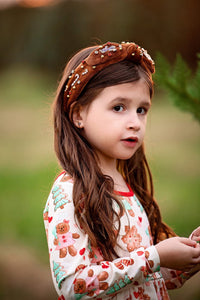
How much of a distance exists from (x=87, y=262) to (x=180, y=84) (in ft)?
2.48

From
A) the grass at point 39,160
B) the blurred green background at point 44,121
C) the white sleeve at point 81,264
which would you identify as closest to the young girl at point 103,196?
the white sleeve at point 81,264

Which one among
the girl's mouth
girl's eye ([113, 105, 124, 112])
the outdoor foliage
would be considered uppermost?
the outdoor foliage

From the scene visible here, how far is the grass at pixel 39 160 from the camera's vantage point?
3.63m

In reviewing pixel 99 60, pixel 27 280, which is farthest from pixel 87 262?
pixel 27 280

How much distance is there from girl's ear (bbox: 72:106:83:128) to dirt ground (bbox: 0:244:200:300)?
1919mm

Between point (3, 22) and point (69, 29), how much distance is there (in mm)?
1029

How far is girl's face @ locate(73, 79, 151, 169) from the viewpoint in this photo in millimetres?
1360

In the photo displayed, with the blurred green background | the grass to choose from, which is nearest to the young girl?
the blurred green background

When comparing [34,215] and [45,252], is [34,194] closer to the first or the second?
[34,215]

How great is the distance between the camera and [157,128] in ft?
14.1

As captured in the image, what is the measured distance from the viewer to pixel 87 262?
123 centimetres

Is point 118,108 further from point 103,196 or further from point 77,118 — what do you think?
point 103,196

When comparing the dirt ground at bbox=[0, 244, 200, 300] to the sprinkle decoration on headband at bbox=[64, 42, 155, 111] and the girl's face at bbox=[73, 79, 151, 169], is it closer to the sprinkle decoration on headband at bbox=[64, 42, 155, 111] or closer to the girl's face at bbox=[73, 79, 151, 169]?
the girl's face at bbox=[73, 79, 151, 169]

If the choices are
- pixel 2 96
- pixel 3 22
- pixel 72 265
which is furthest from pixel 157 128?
pixel 72 265
